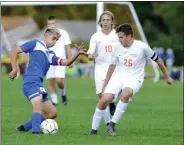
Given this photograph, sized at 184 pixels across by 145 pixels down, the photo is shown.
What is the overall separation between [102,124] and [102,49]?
4.66 feet

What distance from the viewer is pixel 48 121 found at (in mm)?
12469

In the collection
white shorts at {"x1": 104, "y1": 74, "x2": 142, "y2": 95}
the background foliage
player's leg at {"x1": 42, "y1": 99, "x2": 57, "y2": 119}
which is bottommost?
the background foliage

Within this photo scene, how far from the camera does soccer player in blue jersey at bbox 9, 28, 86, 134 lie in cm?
1251

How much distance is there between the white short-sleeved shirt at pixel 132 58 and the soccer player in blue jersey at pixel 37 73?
91cm

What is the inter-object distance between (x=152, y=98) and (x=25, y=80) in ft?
37.3

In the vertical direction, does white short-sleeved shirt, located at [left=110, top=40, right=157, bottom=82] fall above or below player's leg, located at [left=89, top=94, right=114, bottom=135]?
above

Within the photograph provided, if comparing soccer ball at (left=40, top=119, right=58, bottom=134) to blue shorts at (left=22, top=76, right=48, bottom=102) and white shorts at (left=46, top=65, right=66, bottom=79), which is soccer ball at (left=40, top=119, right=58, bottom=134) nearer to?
blue shorts at (left=22, top=76, right=48, bottom=102)

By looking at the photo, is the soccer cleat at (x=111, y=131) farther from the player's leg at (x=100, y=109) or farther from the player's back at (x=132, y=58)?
the player's back at (x=132, y=58)

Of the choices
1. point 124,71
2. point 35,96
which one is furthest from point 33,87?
point 124,71

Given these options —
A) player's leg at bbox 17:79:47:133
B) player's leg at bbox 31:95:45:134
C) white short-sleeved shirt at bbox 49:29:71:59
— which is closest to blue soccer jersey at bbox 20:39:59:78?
player's leg at bbox 17:79:47:133

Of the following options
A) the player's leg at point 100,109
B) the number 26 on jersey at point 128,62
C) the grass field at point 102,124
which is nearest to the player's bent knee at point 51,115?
the grass field at point 102,124

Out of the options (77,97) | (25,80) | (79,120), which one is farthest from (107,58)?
(77,97)

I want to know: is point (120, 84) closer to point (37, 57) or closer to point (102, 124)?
point (37, 57)

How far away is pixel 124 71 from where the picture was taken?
1301 centimetres
